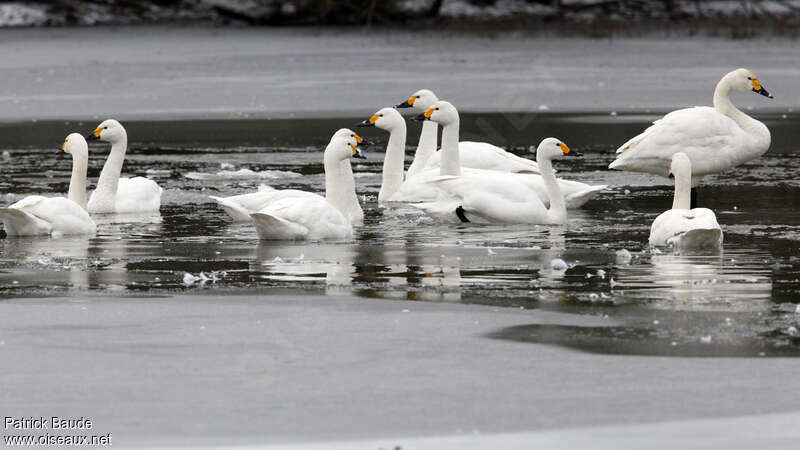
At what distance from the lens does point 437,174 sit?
11641mm

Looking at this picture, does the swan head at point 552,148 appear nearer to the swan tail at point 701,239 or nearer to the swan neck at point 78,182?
the swan tail at point 701,239

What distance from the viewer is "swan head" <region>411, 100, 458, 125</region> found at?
467 inches

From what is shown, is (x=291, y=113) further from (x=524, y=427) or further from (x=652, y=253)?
(x=524, y=427)

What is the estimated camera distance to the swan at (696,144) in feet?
37.5

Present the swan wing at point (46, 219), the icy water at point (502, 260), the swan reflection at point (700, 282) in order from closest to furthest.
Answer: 1. the icy water at point (502, 260)
2. the swan reflection at point (700, 282)
3. the swan wing at point (46, 219)

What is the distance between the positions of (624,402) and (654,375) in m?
0.36

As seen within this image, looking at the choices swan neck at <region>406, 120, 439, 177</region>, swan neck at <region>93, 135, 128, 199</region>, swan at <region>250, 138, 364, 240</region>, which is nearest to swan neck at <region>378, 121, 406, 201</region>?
swan neck at <region>406, 120, 439, 177</region>

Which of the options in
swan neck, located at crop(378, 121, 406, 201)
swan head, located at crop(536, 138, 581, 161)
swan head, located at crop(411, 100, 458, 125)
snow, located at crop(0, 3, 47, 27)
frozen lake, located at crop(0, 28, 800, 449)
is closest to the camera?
frozen lake, located at crop(0, 28, 800, 449)

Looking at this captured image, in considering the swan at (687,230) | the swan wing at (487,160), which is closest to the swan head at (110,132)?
the swan wing at (487,160)

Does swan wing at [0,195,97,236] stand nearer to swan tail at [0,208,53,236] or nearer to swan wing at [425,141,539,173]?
swan tail at [0,208,53,236]

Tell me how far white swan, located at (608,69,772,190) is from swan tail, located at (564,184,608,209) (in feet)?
2.00

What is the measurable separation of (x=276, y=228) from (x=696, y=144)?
Result: 399 centimetres

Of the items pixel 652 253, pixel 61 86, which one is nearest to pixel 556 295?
pixel 652 253

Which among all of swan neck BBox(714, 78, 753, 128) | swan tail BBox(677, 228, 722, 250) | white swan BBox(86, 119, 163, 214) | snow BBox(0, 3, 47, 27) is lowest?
swan tail BBox(677, 228, 722, 250)
